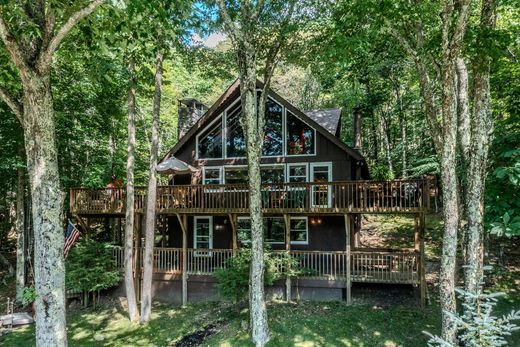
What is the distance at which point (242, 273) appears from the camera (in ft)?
36.9

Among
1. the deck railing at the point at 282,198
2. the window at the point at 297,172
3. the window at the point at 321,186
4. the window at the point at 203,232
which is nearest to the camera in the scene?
the deck railing at the point at 282,198

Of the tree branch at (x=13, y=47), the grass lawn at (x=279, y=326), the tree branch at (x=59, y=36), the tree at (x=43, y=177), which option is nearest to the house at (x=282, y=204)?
the grass lawn at (x=279, y=326)

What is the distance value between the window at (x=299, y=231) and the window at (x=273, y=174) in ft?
5.74

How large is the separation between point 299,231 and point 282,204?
92.7 inches

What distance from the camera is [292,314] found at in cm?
1085

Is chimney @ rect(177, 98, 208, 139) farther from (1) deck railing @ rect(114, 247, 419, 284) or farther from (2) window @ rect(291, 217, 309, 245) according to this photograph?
(2) window @ rect(291, 217, 309, 245)

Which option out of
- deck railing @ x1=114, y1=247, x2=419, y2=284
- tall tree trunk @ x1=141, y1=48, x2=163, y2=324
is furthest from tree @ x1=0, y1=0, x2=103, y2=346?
deck railing @ x1=114, y1=247, x2=419, y2=284

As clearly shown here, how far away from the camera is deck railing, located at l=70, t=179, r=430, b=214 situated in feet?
36.0

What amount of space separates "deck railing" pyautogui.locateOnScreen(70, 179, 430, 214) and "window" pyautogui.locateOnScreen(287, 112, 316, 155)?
1.95 m

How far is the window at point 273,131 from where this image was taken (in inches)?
569

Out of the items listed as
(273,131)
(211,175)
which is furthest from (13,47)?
(273,131)

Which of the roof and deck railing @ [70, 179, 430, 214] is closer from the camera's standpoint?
deck railing @ [70, 179, 430, 214]

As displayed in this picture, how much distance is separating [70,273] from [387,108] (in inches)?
952

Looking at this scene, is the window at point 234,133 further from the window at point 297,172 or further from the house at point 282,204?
the window at point 297,172
